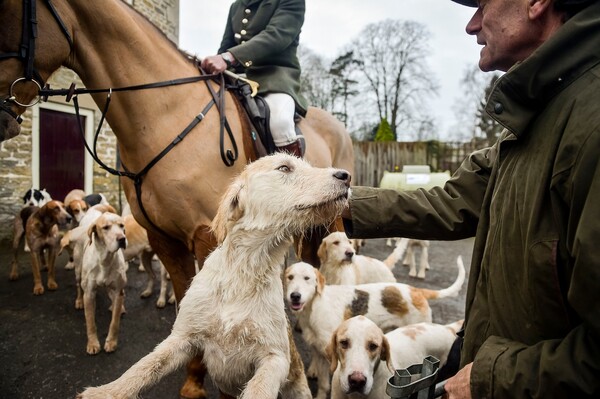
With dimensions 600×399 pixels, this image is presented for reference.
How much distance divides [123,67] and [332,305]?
9.15 feet

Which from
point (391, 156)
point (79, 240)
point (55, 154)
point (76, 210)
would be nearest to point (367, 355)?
point (79, 240)

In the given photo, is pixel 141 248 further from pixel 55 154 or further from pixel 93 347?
pixel 55 154

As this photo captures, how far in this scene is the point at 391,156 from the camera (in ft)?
56.6

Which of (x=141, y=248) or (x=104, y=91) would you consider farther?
(x=141, y=248)

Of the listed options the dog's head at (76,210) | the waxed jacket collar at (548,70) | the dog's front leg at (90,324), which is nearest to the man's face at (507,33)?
the waxed jacket collar at (548,70)

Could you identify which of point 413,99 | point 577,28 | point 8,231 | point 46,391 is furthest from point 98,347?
point 413,99

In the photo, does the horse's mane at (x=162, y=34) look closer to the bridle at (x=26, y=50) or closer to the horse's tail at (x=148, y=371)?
the bridle at (x=26, y=50)

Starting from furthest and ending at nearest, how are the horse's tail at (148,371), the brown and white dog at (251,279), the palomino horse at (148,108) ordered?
the palomino horse at (148,108)
the brown and white dog at (251,279)
the horse's tail at (148,371)

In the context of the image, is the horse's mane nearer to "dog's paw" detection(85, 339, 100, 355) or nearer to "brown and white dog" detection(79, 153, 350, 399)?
"brown and white dog" detection(79, 153, 350, 399)

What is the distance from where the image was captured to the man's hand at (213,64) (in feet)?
10.4

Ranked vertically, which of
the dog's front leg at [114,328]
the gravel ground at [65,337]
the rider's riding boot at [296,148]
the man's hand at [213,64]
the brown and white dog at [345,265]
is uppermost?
the man's hand at [213,64]

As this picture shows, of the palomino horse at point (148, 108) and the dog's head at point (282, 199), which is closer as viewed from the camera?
the dog's head at point (282, 199)

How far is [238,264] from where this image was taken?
2.13 meters

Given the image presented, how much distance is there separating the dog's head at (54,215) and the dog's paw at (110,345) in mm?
2922
